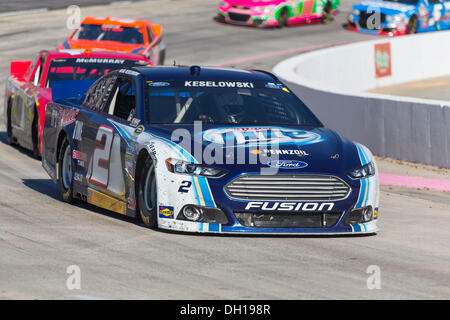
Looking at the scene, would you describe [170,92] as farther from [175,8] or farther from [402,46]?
[175,8]

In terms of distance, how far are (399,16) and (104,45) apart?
12102 millimetres

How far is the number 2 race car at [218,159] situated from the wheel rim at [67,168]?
26 centimetres

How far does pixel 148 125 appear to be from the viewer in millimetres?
9578

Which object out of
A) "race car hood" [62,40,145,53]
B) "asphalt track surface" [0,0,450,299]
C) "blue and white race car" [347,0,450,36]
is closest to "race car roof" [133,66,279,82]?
"asphalt track surface" [0,0,450,299]

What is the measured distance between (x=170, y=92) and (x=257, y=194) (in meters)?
1.63

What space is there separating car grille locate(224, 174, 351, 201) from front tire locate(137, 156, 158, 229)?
2.21 feet

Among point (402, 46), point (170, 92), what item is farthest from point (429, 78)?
point (170, 92)

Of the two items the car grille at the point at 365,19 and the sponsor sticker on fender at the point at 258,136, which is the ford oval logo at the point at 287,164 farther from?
the car grille at the point at 365,19

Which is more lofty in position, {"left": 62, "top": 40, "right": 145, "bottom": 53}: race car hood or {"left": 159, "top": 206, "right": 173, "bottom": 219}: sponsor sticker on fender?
{"left": 159, "top": 206, "right": 173, "bottom": 219}: sponsor sticker on fender

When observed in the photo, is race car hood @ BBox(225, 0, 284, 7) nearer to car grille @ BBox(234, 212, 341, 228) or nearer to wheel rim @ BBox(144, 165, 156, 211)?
wheel rim @ BBox(144, 165, 156, 211)

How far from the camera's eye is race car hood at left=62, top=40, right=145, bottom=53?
861 inches

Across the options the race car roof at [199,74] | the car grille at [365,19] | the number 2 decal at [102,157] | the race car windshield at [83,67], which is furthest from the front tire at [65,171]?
the car grille at [365,19]

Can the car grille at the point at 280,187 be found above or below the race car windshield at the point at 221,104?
below

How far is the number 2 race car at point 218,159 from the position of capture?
8828 mm
